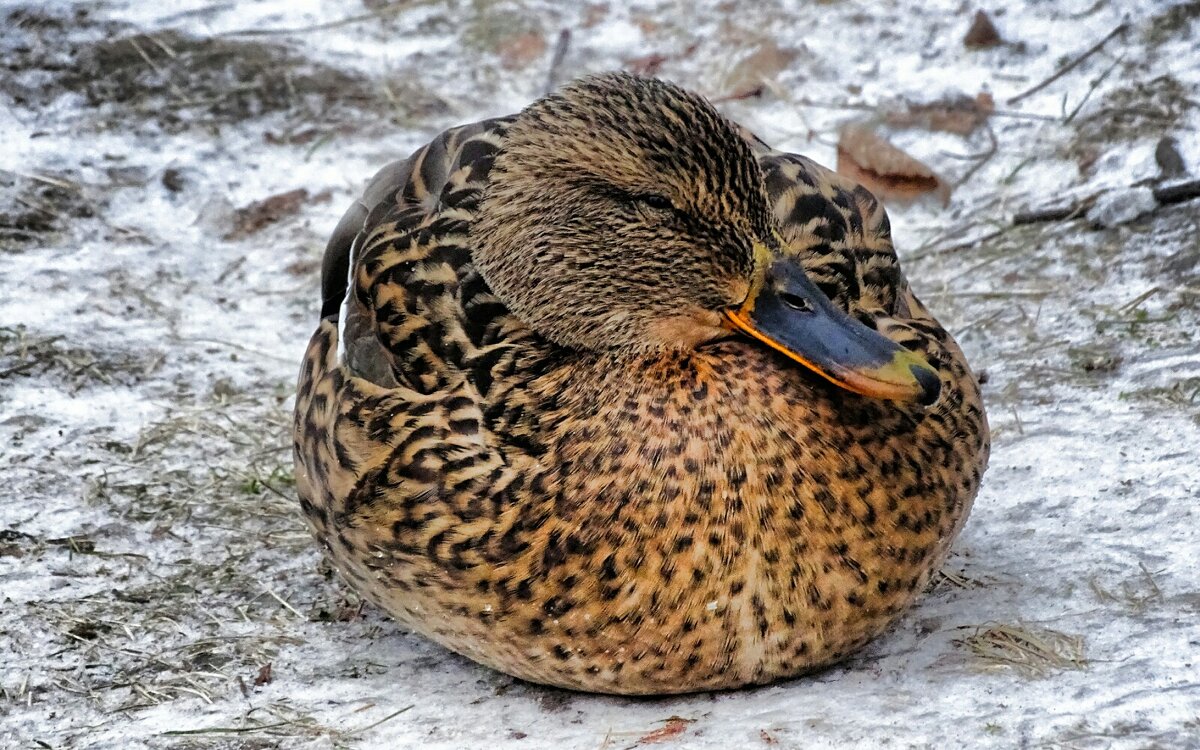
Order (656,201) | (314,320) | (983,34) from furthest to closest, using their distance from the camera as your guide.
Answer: (983,34) < (314,320) < (656,201)

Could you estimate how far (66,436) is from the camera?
14.8ft

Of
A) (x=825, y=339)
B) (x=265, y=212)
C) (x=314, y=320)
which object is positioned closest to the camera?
(x=825, y=339)

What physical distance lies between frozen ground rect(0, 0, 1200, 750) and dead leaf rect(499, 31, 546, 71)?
18 mm

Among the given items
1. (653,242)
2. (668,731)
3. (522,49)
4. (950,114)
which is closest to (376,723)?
(668,731)

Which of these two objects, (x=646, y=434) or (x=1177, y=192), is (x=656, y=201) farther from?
(x=1177, y=192)

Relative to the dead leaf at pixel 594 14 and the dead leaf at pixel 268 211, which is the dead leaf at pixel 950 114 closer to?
the dead leaf at pixel 594 14

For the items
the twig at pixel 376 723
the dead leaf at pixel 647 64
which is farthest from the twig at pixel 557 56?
the twig at pixel 376 723

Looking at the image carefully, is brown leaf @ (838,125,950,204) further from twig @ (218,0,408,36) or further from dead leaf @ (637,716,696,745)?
dead leaf @ (637,716,696,745)

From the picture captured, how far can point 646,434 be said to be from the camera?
10.2ft

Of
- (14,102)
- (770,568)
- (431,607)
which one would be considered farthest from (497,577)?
(14,102)

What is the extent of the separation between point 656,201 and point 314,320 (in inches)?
94.7

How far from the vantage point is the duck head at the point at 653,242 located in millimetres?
3096

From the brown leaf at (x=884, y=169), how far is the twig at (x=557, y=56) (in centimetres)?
134

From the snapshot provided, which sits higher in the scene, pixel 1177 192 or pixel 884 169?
pixel 1177 192
